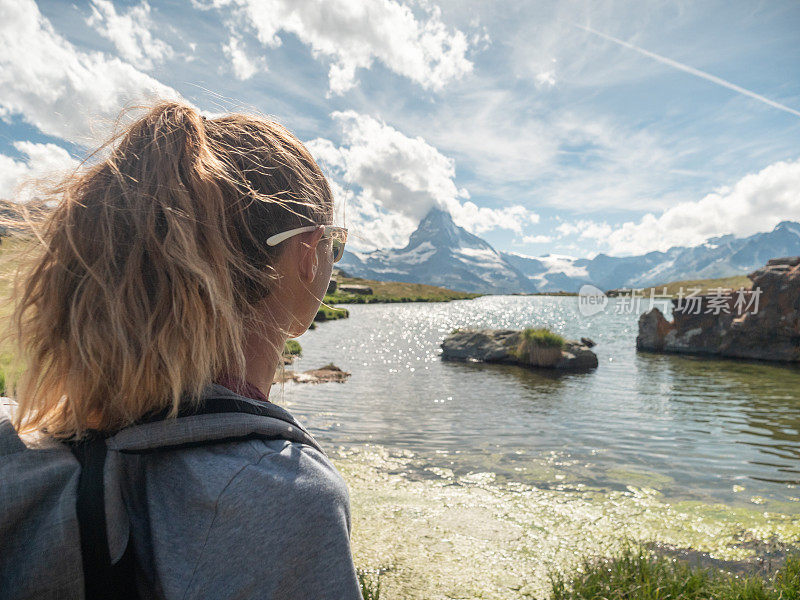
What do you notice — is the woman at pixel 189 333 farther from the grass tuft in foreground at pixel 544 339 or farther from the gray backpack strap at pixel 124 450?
the grass tuft in foreground at pixel 544 339

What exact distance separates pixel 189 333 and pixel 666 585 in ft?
15.9

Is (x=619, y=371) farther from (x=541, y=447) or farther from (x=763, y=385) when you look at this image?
(x=541, y=447)

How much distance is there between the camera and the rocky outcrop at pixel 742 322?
2573 cm

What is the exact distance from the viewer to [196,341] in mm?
1292

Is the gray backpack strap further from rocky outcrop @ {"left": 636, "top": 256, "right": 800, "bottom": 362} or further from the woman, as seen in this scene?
rocky outcrop @ {"left": 636, "top": 256, "right": 800, "bottom": 362}

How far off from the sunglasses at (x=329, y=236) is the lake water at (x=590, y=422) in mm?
7575

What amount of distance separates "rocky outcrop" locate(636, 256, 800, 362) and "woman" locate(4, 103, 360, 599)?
31293 millimetres

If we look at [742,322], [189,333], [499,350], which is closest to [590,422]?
[499,350]

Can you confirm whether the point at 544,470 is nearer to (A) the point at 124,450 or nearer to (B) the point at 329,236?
(B) the point at 329,236

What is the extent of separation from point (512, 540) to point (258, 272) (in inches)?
227

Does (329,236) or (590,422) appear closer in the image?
(329,236)

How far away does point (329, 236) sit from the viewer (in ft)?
5.90

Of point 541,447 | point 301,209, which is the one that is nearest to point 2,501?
point 301,209

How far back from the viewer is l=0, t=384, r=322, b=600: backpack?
1.02m
